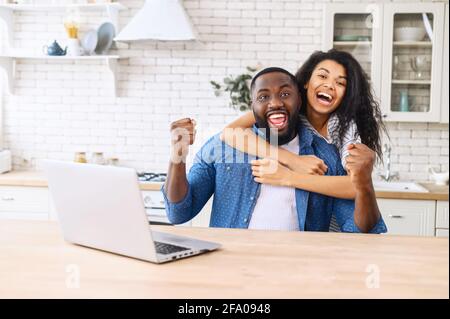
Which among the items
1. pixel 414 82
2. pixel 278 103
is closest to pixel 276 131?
pixel 278 103

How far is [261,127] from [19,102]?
2906mm

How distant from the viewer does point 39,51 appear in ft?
15.8

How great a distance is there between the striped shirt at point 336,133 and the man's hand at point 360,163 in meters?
0.37

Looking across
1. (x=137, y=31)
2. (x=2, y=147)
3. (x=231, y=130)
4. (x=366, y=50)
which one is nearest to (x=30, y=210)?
(x=2, y=147)

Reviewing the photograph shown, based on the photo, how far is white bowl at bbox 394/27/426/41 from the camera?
14.1ft

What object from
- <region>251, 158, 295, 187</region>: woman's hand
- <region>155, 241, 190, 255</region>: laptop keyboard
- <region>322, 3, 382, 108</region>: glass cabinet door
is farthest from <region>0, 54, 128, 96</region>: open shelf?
<region>155, 241, 190, 255</region>: laptop keyboard

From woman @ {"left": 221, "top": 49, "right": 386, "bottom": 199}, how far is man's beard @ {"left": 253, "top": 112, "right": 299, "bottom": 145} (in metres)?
0.03

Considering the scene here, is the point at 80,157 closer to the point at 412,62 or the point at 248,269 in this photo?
the point at 412,62

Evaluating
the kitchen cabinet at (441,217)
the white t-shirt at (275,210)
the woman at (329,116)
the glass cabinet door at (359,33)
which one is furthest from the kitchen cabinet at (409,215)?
the white t-shirt at (275,210)

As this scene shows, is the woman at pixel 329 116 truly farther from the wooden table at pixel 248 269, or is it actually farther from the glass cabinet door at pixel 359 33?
the glass cabinet door at pixel 359 33

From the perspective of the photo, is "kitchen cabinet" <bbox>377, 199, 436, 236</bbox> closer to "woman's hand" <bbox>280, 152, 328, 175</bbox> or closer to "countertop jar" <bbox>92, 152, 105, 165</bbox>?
"woman's hand" <bbox>280, 152, 328, 175</bbox>

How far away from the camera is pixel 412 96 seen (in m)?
4.38

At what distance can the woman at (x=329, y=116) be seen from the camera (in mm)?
2430
